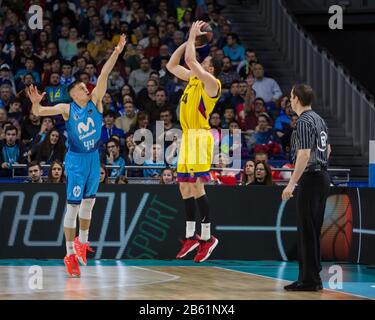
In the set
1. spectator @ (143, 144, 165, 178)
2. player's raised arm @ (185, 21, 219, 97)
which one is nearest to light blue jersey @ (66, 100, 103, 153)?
player's raised arm @ (185, 21, 219, 97)

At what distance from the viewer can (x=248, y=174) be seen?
15.8 m

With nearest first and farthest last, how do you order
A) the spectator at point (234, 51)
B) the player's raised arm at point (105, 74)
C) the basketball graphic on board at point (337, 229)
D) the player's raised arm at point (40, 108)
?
the player's raised arm at point (40, 108), the player's raised arm at point (105, 74), the basketball graphic on board at point (337, 229), the spectator at point (234, 51)

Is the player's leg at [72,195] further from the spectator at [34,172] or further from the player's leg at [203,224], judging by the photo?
the spectator at [34,172]

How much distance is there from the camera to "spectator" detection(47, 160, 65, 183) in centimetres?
1514

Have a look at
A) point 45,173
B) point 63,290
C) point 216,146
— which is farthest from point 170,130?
point 63,290

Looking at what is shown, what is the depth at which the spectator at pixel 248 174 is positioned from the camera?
51.4 ft

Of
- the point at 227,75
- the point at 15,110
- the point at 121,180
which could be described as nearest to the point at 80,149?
the point at 121,180

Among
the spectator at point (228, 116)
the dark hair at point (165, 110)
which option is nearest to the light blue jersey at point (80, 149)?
the dark hair at point (165, 110)

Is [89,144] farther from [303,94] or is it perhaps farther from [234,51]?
[234,51]

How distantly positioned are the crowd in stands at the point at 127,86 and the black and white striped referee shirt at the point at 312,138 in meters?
4.62

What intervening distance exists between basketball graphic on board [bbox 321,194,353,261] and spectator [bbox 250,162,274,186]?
3.36 ft

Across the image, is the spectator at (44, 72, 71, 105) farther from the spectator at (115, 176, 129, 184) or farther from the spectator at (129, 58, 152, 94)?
the spectator at (115, 176, 129, 184)

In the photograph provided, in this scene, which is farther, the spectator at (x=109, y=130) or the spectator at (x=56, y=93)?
the spectator at (x=56, y=93)

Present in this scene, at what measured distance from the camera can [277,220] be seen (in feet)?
50.6
